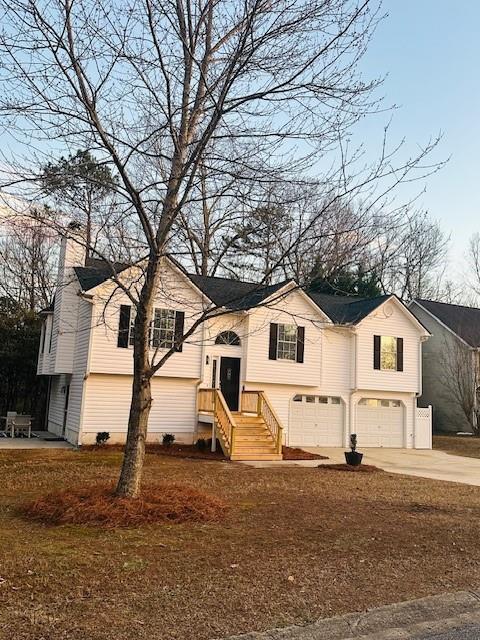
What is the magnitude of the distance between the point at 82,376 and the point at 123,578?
42.2 feet

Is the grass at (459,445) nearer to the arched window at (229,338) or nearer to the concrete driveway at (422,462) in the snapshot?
the concrete driveway at (422,462)

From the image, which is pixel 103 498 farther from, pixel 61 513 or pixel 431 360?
pixel 431 360

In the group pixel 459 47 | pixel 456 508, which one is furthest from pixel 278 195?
pixel 456 508

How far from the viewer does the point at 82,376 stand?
56.0 feet

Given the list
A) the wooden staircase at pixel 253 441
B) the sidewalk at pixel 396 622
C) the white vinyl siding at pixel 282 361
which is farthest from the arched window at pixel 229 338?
the sidewalk at pixel 396 622

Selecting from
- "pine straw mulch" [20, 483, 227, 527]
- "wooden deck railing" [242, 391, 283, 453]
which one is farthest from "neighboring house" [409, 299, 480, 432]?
"pine straw mulch" [20, 483, 227, 527]

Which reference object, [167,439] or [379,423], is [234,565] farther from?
[379,423]

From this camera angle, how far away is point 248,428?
660 inches

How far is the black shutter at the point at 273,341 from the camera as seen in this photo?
65.0 feet

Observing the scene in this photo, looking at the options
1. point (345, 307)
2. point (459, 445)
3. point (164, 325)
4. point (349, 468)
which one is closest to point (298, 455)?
point (349, 468)

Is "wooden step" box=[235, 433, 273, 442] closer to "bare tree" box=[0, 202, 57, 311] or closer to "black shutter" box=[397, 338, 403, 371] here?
"black shutter" box=[397, 338, 403, 371]

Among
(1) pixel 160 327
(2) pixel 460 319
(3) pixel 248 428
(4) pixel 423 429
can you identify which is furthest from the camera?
(2) pixel 460 319

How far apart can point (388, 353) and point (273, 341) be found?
5376 mm

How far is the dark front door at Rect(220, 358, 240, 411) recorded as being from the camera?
19.4 metres
